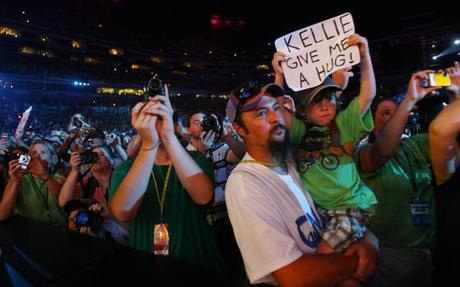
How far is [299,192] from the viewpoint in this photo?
1.52 metres

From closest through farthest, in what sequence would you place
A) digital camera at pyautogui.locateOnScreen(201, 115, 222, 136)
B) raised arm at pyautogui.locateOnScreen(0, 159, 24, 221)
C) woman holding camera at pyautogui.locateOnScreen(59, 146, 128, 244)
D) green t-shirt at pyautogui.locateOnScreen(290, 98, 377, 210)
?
green t-shirt at pyautogui.locateOnScreen(290, 98, 377, 210)
woman holding camera at pyautogui.locateOnScreen(59, 146, 128, 244)
raised arm at pyautogui.locateOnScreen(0, 159, 24, 221)
digital camera at pyautogui.locateOnScreen(201, 115, 222, 136)

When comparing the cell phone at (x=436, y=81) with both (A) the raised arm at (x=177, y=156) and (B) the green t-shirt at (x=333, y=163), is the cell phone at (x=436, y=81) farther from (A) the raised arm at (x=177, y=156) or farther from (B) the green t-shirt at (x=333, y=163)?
(A) the raised arm at (x=177, y=156)

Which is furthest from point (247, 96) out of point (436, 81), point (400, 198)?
point (400, 198)

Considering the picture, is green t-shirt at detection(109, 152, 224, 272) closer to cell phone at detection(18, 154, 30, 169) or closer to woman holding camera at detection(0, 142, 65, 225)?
cell phone at detection(18, 154, 30, 169)

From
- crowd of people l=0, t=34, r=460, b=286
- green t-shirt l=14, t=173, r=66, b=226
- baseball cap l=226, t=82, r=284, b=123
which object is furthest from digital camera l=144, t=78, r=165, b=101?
green t-shirt l=14, t=173, r=66, b=226

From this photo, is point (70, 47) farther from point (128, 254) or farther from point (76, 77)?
point (128, 254)

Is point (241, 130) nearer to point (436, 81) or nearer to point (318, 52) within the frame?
point (318, 52)

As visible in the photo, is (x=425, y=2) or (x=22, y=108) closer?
(x=425, y=2)

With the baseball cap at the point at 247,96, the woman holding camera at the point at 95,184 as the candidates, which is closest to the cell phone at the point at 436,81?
the baseball cap at the point at 247,96

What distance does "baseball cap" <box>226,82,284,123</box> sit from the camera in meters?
1.63

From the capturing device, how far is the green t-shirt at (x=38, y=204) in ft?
10.2

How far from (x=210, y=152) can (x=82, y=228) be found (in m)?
1.96

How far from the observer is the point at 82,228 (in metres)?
2.18

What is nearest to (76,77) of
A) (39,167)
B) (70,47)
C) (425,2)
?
(70,47)
